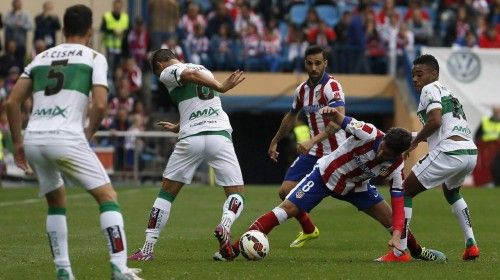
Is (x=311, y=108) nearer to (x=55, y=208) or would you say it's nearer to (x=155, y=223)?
(x=155, y=223)

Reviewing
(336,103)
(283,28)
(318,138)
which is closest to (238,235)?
(336,103)

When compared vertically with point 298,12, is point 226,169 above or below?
below

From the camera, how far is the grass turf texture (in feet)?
39.5

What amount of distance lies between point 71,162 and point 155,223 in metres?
3.07

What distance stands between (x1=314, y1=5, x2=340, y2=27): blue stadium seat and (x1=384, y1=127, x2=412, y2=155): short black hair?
75.3 feet

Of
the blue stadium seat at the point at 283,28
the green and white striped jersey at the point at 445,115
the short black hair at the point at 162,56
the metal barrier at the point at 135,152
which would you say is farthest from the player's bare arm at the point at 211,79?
the blue stadium seat at the point at 283,28

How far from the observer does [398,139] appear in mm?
12445

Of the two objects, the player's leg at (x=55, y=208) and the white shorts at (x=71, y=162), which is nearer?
the white shorts at (x=71, y=162)

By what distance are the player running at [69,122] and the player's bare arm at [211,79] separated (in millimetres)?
1932

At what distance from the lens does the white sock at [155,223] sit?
13.2 m

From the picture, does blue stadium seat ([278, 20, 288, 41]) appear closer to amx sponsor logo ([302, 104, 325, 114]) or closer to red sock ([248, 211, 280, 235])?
amx sponsor logo ([302, 104, 325, 114])

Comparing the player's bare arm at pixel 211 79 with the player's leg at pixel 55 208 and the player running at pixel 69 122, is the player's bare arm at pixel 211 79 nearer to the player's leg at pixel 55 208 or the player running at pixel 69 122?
the player running at pixel 69 122

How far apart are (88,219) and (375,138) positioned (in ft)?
24.3

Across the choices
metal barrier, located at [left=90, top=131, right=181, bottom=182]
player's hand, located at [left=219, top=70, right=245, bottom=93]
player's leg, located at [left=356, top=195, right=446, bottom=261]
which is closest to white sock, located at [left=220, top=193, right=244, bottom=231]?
player's leg, located at [left=356, top=195, right=446, bottom=261]
